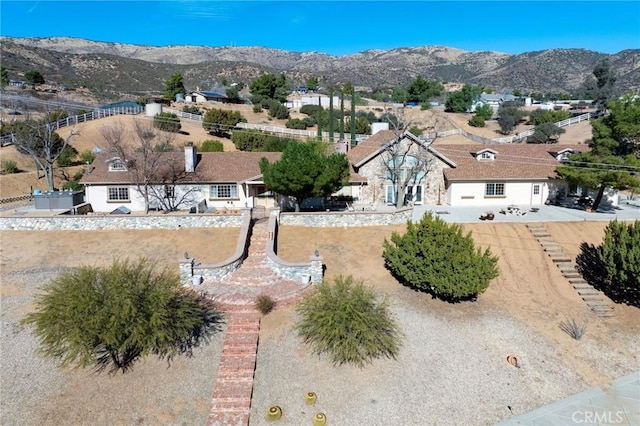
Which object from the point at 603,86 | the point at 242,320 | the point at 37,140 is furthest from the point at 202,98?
the point at 603,86

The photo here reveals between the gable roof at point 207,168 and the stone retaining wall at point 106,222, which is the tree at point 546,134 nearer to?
the gable roof at point 207,168

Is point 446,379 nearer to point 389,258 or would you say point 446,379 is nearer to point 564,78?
point 389,258

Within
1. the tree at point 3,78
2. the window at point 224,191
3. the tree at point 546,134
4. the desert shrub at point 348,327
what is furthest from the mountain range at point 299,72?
the desert shrub at point 348,327

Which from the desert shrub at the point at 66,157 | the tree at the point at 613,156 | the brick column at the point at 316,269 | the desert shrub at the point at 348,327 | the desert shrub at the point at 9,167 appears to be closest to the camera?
the desert shrub at the point at 348,327

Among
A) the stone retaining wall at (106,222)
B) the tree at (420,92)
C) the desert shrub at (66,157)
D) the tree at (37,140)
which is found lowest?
the stone retaining wall at (106,222)

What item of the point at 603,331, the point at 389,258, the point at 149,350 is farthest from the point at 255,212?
the point at 603,331

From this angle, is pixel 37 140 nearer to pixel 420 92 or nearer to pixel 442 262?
pixel 442 262
